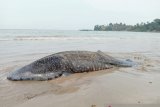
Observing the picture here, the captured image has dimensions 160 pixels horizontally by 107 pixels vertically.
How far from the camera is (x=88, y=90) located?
499 centimetres

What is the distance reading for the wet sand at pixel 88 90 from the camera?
4.27m

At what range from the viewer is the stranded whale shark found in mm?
6308

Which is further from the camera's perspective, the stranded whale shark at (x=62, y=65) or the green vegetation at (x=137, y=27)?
the green vegetation at (x=137, y=27)

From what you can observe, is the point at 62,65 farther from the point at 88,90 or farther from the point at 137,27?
the point at 137,27

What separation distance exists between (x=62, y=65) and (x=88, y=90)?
183 cm

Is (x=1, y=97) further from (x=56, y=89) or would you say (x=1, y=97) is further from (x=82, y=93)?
(x=82, y=93)

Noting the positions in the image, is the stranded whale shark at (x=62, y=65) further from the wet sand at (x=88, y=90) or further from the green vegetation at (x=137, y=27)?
the green vegetation at (x=137, y=27)

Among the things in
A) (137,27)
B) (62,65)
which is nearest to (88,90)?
(62,65)

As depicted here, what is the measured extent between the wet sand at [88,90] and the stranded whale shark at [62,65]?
0.25 m

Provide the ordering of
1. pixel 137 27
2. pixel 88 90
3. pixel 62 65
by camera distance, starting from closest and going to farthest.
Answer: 1. pixel 88 90
2. pixel 62 65
3. pixel 137 27

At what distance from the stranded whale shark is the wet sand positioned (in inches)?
10.0

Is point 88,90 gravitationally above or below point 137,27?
above

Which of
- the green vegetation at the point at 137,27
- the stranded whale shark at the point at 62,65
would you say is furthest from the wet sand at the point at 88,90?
the green vegetation at the point at 137,27

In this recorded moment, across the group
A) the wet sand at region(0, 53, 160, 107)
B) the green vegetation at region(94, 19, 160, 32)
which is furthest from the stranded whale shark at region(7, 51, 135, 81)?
the green vegetation at region(94, 19, 160, 32)
